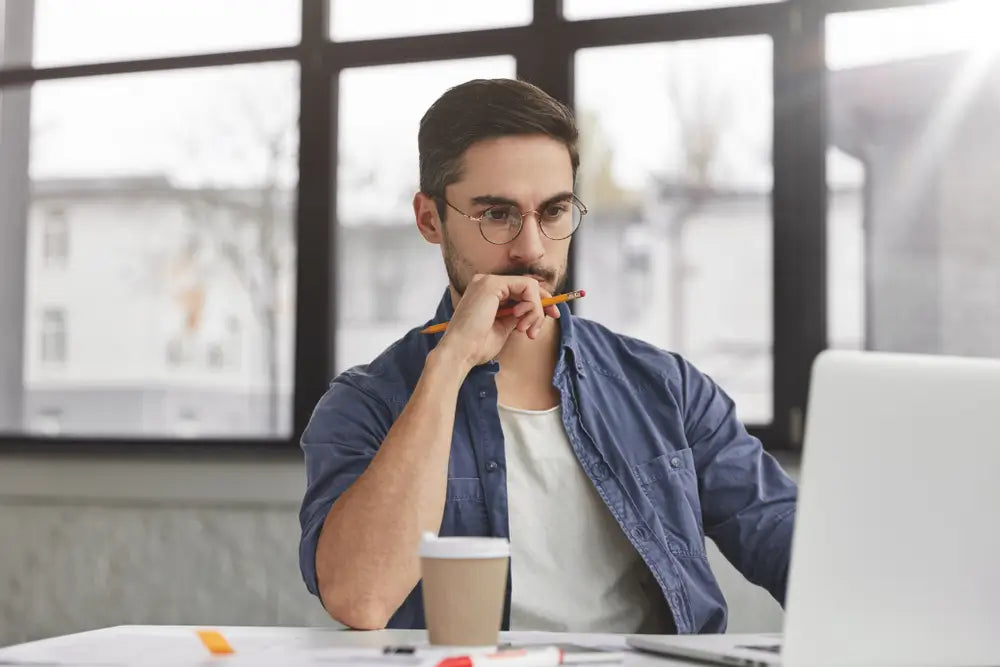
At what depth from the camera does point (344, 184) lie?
3.25 meters

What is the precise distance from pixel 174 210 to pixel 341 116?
24.2 inches

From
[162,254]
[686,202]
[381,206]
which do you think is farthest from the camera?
[162,254]

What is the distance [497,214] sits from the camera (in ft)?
5.51

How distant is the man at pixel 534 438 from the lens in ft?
4.99

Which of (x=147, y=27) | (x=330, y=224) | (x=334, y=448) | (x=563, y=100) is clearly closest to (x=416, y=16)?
(x=563, y=100)

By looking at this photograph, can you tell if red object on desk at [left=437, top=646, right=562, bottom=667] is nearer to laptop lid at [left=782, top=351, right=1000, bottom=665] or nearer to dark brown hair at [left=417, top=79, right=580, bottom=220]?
laptop lid at [left=782, top=351, right=1000, bottom=665]

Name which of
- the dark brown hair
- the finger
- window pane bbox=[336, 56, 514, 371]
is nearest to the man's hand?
the finger

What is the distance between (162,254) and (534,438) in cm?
210

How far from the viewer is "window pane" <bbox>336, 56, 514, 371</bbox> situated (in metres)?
3.19

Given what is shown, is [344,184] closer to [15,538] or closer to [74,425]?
[74,425]

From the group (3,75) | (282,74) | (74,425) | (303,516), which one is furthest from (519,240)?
(3,75)

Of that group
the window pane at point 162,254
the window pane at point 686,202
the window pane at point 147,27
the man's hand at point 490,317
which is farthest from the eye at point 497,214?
the window pane at point 147,27

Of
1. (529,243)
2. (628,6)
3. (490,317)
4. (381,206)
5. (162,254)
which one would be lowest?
(490,317)

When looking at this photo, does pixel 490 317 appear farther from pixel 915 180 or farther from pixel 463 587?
pixel 915 180
